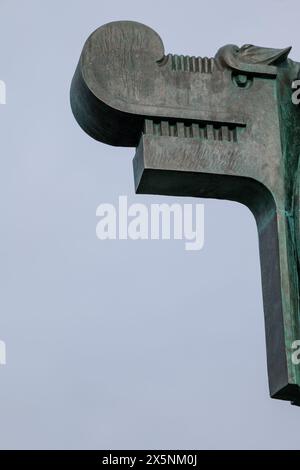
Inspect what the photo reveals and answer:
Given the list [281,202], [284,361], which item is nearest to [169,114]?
[281,202]

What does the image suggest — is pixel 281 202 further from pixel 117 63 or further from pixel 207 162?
pixel 117 63

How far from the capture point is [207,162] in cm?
1009

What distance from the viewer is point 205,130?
10.2m

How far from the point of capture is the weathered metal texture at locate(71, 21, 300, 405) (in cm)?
1002

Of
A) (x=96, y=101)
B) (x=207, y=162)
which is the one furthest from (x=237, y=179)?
(x=96, y=101)

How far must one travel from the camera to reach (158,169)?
32.7ft

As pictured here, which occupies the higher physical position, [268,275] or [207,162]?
[207,162]

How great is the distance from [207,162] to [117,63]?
83 centimetres

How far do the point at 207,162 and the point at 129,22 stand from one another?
1019 mm

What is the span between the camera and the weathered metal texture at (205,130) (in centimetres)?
1002

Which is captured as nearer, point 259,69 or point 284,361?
point 284,361

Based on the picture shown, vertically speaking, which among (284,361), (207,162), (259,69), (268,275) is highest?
(259,69)

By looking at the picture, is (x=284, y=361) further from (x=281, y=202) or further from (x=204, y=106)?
(x=204, y=106)

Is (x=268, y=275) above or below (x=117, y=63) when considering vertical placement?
below
